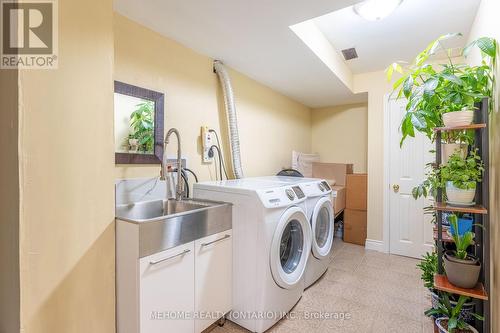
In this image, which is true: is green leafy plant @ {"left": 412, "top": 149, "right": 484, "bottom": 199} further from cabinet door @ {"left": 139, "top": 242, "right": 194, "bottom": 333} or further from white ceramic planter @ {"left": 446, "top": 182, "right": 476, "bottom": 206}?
cabinet door @ {"left": 139, "top": 242, "right": 194, "bottom": 333}

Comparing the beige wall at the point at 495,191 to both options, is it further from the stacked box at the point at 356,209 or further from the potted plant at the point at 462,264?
the stacked box at the point at 356,209

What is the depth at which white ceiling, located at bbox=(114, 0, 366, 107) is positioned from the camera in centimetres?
161

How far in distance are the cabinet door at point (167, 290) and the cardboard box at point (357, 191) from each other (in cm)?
283

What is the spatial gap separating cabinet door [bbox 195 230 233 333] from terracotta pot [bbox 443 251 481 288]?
1.36 meters

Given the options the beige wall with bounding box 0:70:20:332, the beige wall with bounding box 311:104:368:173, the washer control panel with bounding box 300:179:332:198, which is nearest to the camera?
the beige wall with bounding box 0:70:20:332

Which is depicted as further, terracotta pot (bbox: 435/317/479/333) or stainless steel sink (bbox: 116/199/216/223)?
stainless steel sink (bbox: 116/199/216/223)

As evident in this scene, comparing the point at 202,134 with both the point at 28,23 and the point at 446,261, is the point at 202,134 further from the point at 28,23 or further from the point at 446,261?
the point at 446,261

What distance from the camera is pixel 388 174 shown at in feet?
10.8

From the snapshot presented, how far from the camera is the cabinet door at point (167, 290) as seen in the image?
1292 mm

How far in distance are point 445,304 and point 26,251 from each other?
225 centimetres

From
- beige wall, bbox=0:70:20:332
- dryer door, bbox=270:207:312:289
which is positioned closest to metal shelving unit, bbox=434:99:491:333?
dryer door, bbox=270:207:312:289

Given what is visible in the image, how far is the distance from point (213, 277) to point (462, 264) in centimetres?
149

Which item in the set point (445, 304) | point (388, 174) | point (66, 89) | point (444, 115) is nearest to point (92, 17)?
point (66, 89)

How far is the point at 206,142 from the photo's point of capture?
235 centimetres
